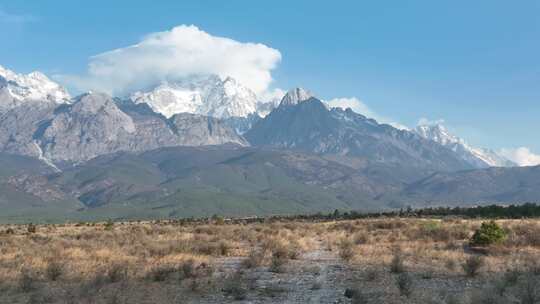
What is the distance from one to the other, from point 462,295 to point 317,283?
238 inches

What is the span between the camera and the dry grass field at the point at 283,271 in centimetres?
2186

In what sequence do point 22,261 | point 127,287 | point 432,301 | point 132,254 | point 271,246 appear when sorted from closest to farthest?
point 432,301 < point 127,287 < point 22,261 < point 132,254 < point 271,246

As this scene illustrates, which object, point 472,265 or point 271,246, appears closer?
point 472,265

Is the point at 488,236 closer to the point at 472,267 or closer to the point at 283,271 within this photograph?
the point at 472,267

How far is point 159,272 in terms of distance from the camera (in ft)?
84.2

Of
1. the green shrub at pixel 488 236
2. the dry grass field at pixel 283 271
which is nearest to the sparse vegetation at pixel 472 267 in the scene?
the dry grass field at pixel 283 271

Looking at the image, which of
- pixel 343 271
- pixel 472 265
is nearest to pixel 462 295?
pixel 472 265

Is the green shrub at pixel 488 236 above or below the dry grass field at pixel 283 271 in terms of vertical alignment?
above

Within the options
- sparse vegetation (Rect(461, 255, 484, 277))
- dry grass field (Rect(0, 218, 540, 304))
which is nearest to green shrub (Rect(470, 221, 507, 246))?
dry grass field (Rect(0, 218, 540, 304))

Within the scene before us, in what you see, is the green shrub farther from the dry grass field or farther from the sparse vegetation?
the sparse vegetation

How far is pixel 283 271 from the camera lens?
91.4 feet

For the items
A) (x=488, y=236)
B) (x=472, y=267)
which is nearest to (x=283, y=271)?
(x=472, y=267)

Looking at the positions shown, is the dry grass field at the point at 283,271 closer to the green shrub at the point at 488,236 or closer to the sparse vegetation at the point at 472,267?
the sparse vegetation at the point at 472,267

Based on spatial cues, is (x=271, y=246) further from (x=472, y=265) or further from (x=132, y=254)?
(x=472, y=265)
